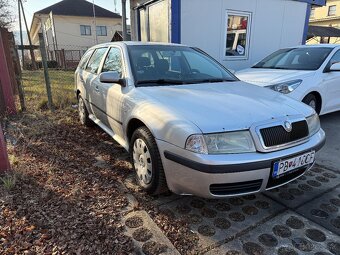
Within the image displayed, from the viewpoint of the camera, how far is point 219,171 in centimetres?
211

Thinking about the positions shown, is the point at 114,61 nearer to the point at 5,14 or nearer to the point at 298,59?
the point at 298,59

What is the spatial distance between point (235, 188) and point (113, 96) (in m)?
1.92

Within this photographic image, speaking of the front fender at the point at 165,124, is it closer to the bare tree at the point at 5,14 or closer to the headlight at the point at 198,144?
the headlight at the point at 198,144

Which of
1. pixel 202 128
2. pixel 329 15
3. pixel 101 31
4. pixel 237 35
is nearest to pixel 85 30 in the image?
pixel 101 31

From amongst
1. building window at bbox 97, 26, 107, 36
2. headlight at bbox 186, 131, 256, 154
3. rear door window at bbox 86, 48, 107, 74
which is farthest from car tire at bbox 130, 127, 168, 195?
building window at bbox 97, 26, 107, 36

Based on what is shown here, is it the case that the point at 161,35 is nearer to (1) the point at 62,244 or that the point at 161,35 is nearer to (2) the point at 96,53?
(2) the point at 96,53

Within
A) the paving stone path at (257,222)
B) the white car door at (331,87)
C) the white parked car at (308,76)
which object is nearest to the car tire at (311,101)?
the white parked car at (308,76)

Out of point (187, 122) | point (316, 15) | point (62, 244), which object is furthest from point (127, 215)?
point (316, 15)

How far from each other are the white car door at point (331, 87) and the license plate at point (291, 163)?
302 centimetres

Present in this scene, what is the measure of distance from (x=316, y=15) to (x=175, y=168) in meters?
46.8

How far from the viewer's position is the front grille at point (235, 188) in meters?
2.21

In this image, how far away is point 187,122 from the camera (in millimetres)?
2254

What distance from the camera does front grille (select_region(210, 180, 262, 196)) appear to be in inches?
87.0

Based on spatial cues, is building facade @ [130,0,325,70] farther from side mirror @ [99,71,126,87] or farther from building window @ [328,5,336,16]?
building window @ [328,5,336,16]
